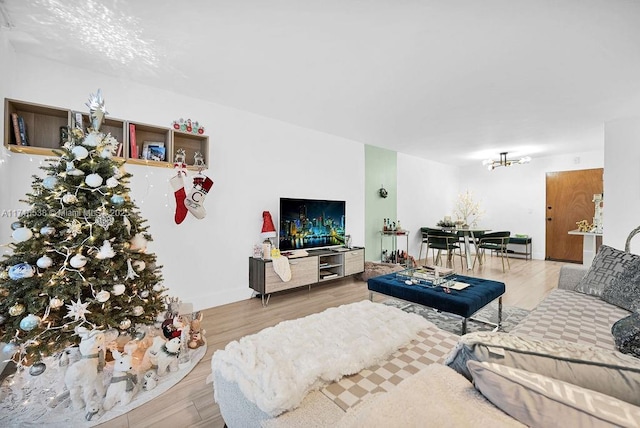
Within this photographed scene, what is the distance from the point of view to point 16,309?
1.51 m

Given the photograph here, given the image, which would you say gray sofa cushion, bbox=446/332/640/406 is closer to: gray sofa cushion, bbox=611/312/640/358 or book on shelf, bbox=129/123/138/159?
gray sofa cushion, bbox=611/312/640/358

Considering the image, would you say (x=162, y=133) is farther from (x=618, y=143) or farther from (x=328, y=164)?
(x=618, y=143)

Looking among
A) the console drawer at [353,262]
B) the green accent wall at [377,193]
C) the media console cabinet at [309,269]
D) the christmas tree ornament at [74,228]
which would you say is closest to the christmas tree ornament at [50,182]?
the christmas tree ornament at [74,228]

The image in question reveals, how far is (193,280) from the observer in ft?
9.87

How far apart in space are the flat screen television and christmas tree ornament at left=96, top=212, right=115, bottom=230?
77.0 inches

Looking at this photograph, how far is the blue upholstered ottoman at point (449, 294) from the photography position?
7.22 ft

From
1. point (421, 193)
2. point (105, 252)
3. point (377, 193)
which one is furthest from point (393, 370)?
point (421, 193)

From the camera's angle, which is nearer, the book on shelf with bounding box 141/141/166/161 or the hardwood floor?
the hardwood floor

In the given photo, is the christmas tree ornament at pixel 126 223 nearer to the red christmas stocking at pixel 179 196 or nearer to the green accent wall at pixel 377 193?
the red christmas stocking at pixel 179 196

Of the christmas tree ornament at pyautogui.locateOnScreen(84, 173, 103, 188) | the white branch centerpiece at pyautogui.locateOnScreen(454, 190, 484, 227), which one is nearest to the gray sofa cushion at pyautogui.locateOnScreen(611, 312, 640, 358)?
the christmas tree ornament at pyautogui.locateOnScreen(84, 173, 103, 188)

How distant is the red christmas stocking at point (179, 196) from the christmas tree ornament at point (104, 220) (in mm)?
981

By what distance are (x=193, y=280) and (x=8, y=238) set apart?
1.48m

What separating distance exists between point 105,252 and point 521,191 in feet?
25.9

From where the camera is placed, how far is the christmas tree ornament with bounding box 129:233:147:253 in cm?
193
